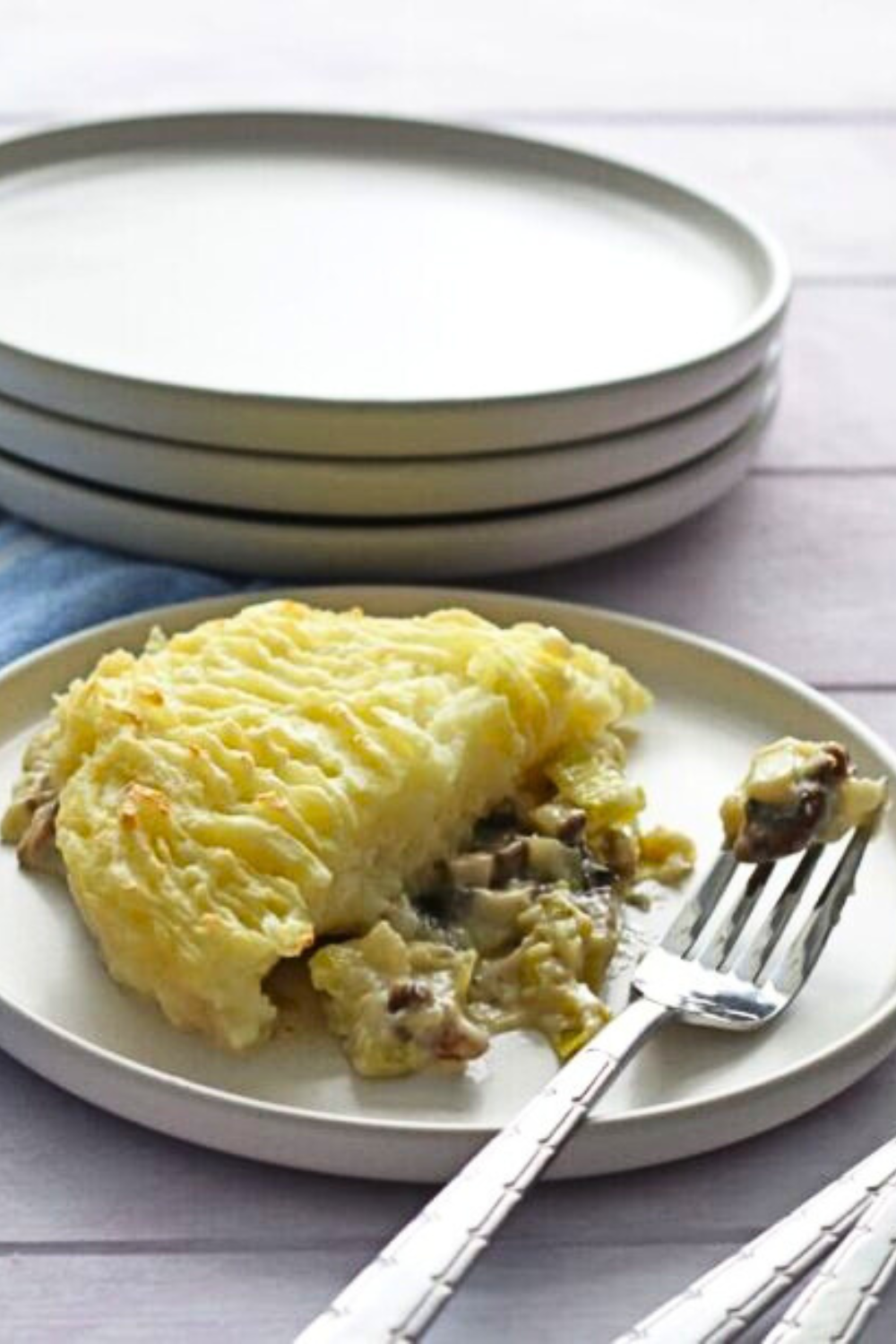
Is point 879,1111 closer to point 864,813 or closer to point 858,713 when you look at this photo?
point 864,813

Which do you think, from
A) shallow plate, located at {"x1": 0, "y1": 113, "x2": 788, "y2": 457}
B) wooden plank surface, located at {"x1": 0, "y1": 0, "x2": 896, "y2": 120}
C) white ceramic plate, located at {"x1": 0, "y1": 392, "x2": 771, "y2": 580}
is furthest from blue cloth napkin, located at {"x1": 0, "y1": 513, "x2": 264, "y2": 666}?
wooden plank surface, located at {"x1": 0, "y1": 0, "x2": 896, "y2": 120}

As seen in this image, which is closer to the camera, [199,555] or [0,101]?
[199,555]

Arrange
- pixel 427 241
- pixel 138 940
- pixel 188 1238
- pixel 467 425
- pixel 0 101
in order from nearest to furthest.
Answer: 1. pixel 188 1238
2. pixel 138 940
3. pixel 467 425
4. pixel 427 241
5. pixel 0 101

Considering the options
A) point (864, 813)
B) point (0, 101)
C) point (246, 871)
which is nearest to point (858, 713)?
point (864, 813)

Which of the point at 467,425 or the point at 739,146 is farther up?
the point at 467,425

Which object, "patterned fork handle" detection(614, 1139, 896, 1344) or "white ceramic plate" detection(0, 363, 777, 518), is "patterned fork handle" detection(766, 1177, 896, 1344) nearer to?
→ "patterned fork handle" detection(614, 1139, 896, 1344)

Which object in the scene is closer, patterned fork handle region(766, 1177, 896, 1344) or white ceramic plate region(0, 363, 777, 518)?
patterned fork handle region(766, 1177, 896, 1344)

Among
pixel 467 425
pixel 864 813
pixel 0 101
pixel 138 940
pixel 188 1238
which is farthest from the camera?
pixel 0 101
